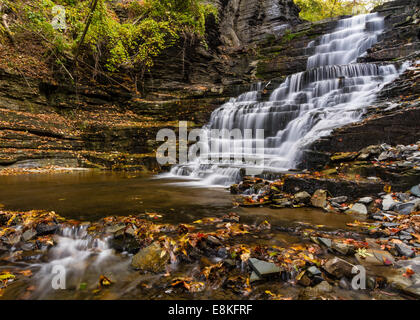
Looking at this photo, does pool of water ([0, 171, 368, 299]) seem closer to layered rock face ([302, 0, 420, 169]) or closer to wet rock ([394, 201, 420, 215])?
wet rock ([394, 201, 420, 215])

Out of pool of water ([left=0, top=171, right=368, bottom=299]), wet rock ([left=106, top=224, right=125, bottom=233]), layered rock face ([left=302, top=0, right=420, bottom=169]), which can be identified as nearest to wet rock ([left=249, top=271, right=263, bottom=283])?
pool of water ([left=0, top=171, right=368, bottom=299])

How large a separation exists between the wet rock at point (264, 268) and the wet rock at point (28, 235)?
9.69 ft

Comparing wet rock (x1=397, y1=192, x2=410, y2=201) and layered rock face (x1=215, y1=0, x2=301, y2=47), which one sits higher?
layered rock face (x1=215, y1=0, x2=301, y2=47)

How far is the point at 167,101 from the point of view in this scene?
13242 millimetres

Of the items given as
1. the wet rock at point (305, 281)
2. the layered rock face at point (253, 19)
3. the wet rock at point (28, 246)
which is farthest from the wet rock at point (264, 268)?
the layered rock face at point (253, 19)

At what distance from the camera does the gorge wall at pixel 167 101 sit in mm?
7146

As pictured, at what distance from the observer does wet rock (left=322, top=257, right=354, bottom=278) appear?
1.89m

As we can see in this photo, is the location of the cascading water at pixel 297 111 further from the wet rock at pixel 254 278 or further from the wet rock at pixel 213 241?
the wet rock at pixel 254 278

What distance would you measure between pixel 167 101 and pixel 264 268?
12.8m

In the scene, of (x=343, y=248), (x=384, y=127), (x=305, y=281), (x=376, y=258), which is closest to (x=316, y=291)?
(x=305, y=281)

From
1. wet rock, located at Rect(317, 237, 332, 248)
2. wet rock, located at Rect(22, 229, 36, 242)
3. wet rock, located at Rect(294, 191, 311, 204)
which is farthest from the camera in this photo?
wet rock, located at Rect(294, 191, 311, 204)

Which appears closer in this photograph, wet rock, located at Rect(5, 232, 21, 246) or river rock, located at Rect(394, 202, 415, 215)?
wet rock, located at Rect(5, 232, 21, 246)
